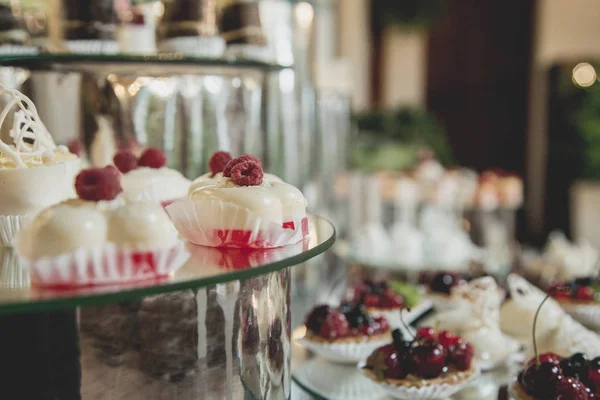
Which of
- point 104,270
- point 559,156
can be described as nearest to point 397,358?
point 104,270

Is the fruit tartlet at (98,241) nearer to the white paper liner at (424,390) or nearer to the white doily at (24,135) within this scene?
the white doily at (24,135)

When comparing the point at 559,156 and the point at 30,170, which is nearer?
the point at 30,170

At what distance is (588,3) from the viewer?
22.9 feet

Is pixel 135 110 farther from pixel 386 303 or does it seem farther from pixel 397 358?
pixel 397 358

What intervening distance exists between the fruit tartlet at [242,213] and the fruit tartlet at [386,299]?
2.56 feet

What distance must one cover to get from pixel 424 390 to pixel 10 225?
2.80ft

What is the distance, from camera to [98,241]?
0.87 m

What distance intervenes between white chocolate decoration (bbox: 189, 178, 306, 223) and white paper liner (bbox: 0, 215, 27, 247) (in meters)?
0.29

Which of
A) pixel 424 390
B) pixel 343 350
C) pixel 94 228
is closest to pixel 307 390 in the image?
pixel 343 350

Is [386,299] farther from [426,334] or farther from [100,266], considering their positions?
[100,266]

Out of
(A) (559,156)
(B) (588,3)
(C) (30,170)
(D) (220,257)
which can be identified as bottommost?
(A) (559,156)

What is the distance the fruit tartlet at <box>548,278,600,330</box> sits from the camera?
6.12 ft

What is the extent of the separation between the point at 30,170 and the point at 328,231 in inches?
20.8

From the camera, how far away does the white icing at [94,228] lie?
0.85 metres
